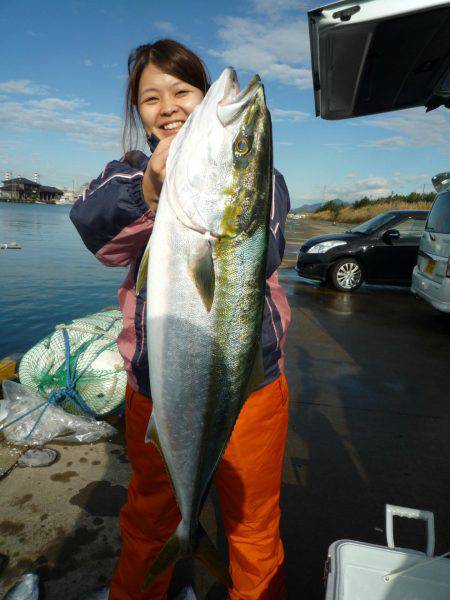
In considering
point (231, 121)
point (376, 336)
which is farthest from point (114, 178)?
point (376, 336)

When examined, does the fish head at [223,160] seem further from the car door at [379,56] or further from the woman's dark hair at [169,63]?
the car door at [379,56]

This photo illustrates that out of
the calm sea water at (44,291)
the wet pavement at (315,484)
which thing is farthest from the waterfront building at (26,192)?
the wet pavement at (315,484)

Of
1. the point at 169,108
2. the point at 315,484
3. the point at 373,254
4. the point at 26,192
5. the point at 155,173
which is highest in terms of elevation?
the point at 26,192

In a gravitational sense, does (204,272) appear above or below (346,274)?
above

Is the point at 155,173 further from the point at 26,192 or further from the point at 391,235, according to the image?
the point at 26,192

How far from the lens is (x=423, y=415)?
4.03m

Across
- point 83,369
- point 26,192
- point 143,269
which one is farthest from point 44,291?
point 26,192

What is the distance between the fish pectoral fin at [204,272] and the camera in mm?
1367

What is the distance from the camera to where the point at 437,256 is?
673cm

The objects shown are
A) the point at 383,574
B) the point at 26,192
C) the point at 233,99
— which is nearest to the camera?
the point at 233,99

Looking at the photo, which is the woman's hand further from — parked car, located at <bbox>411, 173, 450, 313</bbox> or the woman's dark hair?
parked car, located at <bbox>411, 173, 450, 313</bbox>

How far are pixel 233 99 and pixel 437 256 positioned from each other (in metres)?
6.55

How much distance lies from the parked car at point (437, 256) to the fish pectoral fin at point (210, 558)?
19.8ft

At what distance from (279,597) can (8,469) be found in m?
2.20
